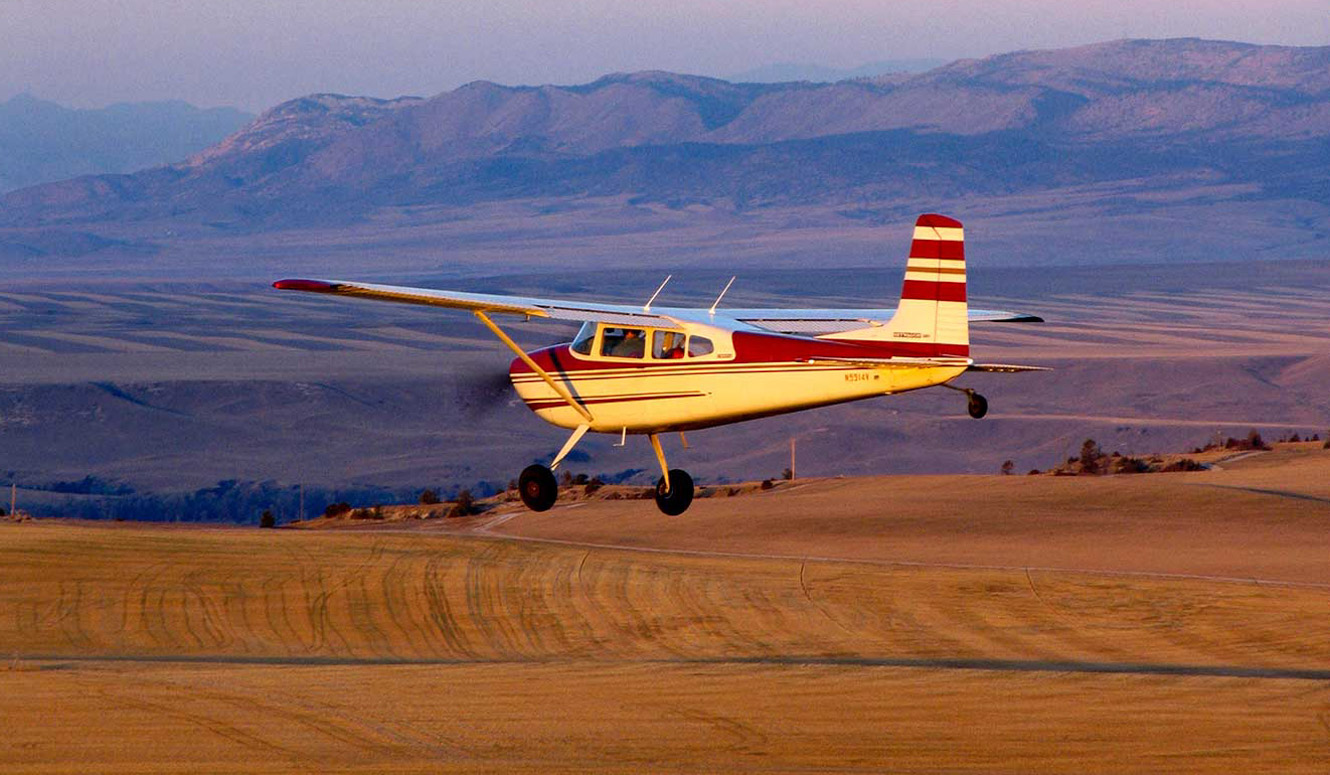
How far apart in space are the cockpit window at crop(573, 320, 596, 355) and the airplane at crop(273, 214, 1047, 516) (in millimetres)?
17

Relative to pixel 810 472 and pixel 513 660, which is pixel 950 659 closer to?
pixel 513 660

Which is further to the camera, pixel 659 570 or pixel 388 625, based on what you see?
pixel 659 570

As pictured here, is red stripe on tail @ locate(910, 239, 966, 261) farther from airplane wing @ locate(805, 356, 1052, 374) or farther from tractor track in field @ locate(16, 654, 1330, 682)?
tractor track in field @ locate(16, 654, 1330, 682)

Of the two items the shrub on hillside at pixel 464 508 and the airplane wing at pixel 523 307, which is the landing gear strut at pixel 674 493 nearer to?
the airplane wing at pixel 523 307

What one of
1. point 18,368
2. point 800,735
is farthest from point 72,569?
point 18,368

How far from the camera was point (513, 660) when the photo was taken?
23.2 meters

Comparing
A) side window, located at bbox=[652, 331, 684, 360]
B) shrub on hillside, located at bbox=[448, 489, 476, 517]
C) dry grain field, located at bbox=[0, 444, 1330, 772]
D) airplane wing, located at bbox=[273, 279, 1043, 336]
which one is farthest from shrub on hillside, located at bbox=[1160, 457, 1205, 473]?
side window, located at bbox=[652, 331, 684, 360]

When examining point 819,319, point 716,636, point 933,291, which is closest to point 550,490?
point 716,636

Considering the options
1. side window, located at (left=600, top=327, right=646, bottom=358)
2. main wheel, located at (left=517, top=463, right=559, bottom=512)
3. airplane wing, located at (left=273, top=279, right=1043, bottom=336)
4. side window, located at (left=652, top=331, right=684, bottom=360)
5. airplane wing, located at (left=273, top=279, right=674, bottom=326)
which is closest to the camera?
airplane wing, located at (left=273, top=279, right=1043, bottom=336)

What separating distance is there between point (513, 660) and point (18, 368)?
84.8 meters

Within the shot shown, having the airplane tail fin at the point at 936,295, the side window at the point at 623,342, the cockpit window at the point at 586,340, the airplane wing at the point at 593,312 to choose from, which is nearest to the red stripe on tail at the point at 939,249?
the airplane tail fin at the point at 936,295

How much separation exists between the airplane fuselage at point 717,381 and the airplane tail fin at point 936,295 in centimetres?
30

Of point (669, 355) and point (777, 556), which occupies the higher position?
point (669, 355)

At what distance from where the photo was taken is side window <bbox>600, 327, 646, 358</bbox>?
22.8 meters
